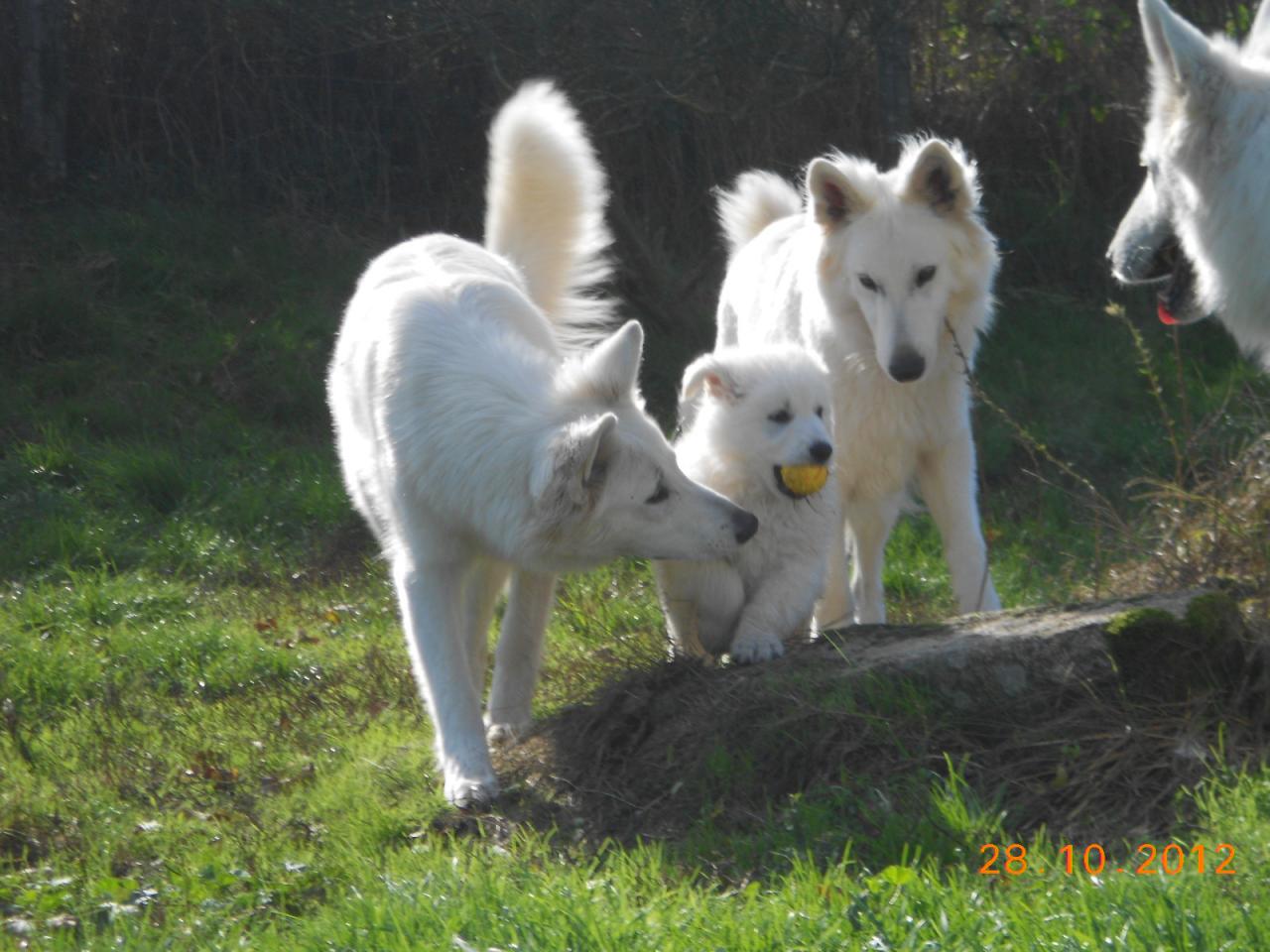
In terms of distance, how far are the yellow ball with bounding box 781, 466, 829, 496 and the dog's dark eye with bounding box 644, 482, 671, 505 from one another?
617 millimetres

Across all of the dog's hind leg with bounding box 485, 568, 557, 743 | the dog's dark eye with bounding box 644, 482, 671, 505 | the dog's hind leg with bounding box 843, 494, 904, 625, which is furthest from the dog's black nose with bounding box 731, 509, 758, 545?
the dog's hind leg with bounding box 843, 494, 904, 625

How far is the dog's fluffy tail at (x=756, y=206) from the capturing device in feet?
24.2

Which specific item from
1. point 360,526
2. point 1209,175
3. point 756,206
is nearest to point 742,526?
point 1209,175

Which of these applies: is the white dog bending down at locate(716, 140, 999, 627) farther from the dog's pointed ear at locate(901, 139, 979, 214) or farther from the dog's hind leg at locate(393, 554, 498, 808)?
the dog's hind leg at locate(393, 554, 498, 808)

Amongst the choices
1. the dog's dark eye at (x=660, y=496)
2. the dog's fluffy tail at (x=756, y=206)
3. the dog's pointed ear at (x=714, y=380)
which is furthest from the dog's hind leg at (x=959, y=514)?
the dog's fluffy tail at (x=756, y=206)

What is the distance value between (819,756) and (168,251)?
7847mm

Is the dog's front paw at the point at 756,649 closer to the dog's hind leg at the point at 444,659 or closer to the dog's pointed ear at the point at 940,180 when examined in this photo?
the dog's hind leg at the point at 444,659

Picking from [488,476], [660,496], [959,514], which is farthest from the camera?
[959,514]

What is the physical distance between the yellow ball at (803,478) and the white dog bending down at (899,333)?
24.5 inches

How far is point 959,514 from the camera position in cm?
581

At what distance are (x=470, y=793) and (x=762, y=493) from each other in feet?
4.77

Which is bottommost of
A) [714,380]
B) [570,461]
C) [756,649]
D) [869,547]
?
[869,547]

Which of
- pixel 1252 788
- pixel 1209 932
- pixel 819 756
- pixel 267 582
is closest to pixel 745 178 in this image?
pixel 267 582

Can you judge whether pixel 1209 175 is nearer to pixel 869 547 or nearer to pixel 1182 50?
pixel 1182 50
